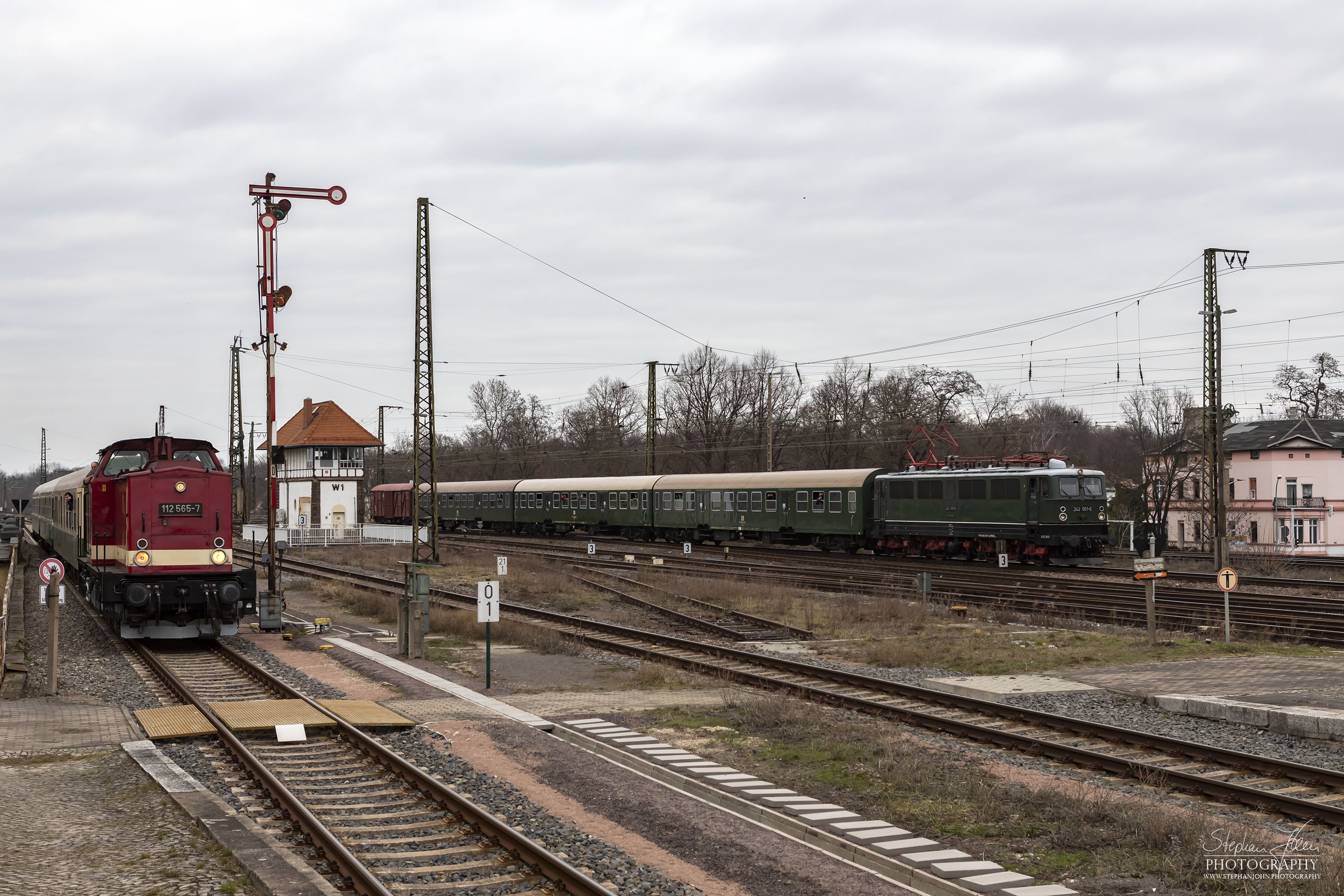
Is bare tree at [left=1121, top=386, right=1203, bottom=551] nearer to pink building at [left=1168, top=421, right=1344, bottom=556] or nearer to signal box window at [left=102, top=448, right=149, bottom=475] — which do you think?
pink building at [left=1168, top=421, right=1344, bottom=556]

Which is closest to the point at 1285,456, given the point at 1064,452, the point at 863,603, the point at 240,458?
the point at 1064,452

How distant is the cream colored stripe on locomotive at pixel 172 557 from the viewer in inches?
750

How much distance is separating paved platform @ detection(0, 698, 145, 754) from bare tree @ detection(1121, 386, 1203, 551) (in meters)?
40.4

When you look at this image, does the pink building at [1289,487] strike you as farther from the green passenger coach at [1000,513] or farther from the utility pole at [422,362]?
the utility pole at [422,362]

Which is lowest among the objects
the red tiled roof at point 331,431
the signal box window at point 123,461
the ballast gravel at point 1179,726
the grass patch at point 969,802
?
the ballast gravel at point 1179,726

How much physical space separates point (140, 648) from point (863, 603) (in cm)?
1492

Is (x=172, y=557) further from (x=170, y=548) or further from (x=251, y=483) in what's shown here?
(x=251, y=483)

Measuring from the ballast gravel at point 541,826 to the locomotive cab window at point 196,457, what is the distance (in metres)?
10.4

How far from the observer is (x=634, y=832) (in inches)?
344

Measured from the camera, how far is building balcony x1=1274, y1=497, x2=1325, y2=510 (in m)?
69.2

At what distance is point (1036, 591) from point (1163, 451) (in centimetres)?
4779

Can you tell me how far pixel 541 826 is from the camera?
8805mm

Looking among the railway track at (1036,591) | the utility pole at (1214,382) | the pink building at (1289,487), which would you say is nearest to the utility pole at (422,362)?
the railway track at (1036,591)

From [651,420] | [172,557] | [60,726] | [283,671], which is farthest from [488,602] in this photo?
[651,420]
